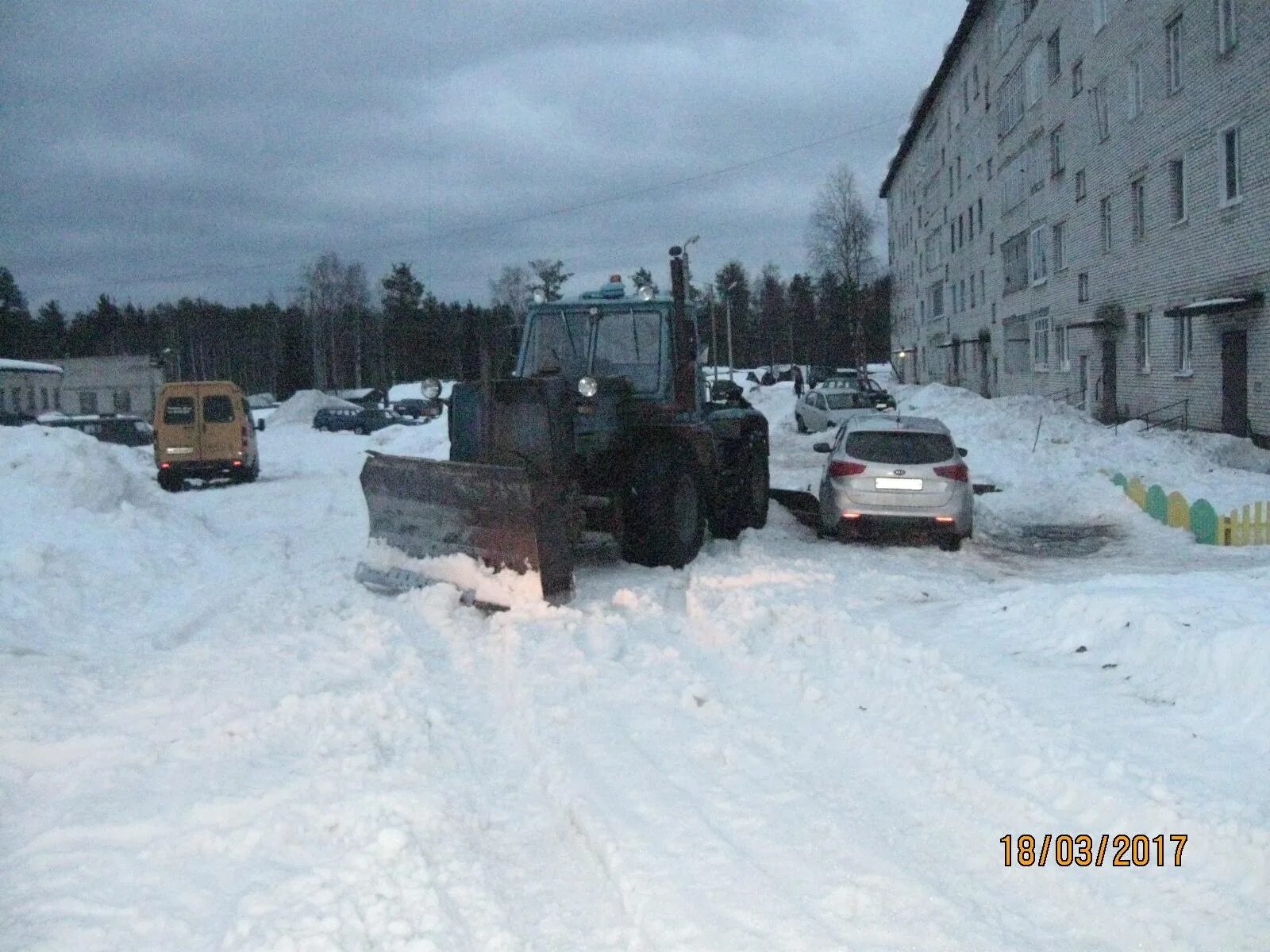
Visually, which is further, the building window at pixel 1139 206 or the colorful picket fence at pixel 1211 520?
the building window at pixel 1139 206

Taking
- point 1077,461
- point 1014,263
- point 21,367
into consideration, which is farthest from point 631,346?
point 21,367

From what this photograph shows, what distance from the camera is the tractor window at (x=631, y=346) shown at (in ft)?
38.7

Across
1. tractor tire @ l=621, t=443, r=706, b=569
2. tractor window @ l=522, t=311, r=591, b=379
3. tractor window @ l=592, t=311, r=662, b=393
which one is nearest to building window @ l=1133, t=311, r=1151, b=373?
tractor window @ l=592, t=311, r=662, b=393

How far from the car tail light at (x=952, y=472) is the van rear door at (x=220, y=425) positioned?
16.8 metres

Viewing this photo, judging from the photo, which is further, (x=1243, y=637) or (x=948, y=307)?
(x=948, y=307)

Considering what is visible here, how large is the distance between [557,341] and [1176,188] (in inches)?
786

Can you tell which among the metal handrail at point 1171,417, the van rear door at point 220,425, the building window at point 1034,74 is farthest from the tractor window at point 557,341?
the building window at point 1034,74

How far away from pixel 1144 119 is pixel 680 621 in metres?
24.2

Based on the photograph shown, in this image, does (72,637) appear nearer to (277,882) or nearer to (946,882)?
(277,882)

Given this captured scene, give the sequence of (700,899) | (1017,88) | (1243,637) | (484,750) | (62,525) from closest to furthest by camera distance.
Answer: (700,899) → (484,750) → (1243,637) → (62,525) → (1017,88)

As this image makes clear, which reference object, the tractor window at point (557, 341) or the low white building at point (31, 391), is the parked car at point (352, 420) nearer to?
the low white building at point (31, 391)

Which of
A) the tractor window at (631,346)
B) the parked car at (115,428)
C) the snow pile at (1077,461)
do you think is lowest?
the snow pile at (1077,461)

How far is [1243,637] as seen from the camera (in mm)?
6332

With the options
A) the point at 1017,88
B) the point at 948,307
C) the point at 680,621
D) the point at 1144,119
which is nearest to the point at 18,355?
the point at 948,307
